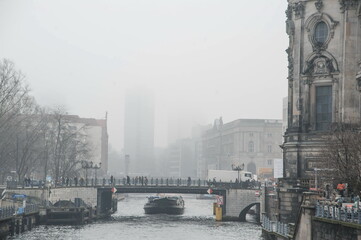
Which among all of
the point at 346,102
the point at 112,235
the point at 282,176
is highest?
the point at 346,102

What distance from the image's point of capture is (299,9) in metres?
71.6

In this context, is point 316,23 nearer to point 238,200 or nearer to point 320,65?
point 320,65

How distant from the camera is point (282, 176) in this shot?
7688 centimetres

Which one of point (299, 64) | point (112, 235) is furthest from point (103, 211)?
point (299, 64)

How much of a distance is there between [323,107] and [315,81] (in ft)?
8.14

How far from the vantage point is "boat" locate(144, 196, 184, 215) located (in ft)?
433

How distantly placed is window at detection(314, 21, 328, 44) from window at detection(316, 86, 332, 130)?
4.29 metres

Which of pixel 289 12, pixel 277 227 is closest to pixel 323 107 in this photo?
pixel 289 12

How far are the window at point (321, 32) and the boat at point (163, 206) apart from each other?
217ft

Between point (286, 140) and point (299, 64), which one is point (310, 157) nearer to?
point (286, 140)

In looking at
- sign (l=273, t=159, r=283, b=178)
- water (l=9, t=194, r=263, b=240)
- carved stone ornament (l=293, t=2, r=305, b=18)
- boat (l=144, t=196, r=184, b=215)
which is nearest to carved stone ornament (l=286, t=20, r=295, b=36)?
carved stone ornament (l=293, t=2, r=305, b=18)

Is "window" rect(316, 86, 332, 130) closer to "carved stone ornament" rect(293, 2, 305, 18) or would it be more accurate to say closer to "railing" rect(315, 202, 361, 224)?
"carved stone ornament" rect(293, 2, 305, 18)

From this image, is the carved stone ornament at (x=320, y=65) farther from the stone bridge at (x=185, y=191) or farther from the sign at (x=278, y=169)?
the stone bridge at (x=185, y=191)

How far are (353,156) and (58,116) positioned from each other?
267 ft
